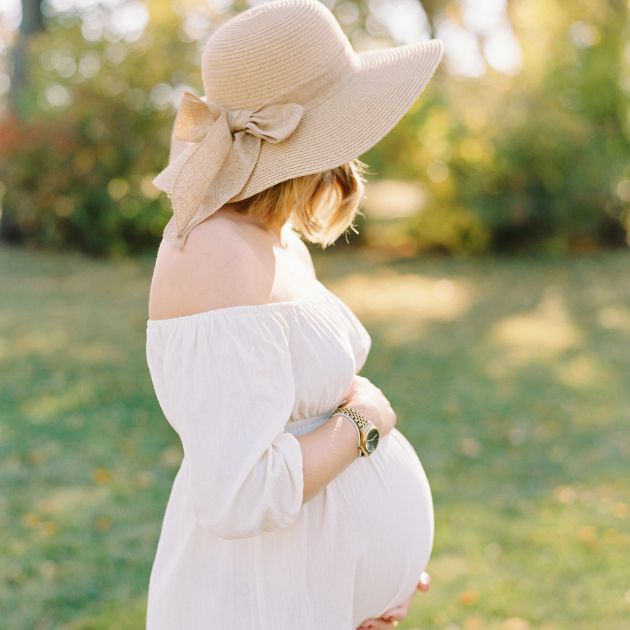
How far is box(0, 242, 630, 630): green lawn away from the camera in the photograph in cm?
388

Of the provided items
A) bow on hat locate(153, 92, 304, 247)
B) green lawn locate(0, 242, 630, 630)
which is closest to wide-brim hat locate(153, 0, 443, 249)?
bow on hat locate(153, 92, 304, 247)

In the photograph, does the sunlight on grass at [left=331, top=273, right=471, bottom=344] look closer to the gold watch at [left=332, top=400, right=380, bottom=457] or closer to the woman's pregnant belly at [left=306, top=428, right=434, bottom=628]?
the woman's pregnant belly at [left=306, top=428, right=434, bottom=628]

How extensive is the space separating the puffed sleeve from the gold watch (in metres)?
0.22

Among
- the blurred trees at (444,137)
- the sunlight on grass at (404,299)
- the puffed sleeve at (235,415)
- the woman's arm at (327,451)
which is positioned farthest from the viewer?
the blurred trees at (444,137)

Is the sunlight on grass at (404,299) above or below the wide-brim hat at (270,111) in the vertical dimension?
below

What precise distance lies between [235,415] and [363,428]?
39 cm

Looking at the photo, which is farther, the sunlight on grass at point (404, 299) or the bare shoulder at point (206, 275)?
the sunlight on grass at point (404, 299)

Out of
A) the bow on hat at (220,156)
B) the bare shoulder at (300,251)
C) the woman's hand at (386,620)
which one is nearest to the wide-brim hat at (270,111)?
the bow on hat at (220,156)

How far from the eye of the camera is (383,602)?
1.98m

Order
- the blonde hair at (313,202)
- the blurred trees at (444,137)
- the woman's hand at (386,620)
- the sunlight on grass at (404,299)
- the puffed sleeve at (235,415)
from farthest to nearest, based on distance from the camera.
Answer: the blurred trees at (444,137) → the sunlight on grass at (404,299) → the woman's hand at (386,620) → the blonde hair at (313,202) → the puffed sleeve at (235,415)

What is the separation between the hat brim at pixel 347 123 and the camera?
171 cm

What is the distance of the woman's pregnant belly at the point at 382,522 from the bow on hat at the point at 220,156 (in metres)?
0.67

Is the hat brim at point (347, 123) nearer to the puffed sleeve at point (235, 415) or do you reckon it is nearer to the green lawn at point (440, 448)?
the puffed sleeve at point (235, 415)

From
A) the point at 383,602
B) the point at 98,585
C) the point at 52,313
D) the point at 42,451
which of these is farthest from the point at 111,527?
the point at 52,313
